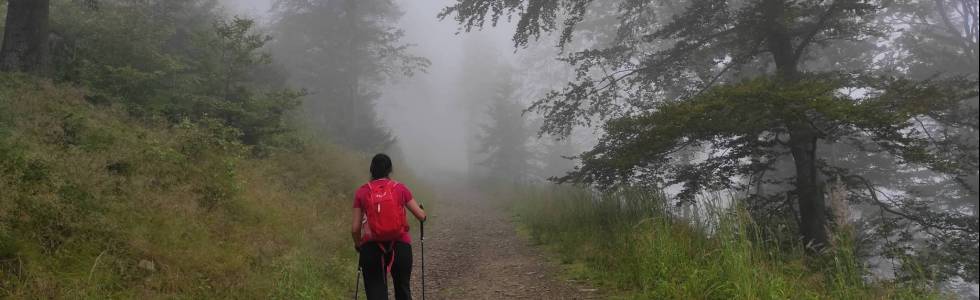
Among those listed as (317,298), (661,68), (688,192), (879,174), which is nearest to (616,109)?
(661,68)

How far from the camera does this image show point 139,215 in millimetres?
5742

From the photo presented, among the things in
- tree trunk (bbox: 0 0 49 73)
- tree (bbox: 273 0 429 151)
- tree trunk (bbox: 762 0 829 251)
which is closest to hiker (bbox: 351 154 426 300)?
tree trunk (bbox: 762 0 829 251)

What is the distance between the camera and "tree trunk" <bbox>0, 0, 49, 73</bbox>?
9109 mm

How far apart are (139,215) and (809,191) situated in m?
8.94

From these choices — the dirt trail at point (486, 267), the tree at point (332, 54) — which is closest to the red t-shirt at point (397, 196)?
the dirt trail at point (486, 267)

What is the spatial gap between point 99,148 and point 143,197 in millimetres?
1716

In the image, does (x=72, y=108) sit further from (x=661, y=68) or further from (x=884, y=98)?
(x=884, y=98)

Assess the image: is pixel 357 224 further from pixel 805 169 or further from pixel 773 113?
pixel 805 169

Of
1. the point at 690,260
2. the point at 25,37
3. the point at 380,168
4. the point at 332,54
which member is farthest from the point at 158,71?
the point at 332,54

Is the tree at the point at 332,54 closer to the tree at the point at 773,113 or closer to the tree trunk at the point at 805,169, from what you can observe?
the tree at the point at 773,113

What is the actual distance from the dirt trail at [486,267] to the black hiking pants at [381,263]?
2434 mm

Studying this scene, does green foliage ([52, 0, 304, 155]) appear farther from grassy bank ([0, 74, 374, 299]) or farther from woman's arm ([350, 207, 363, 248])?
woman's arm ([350, 207, 363, 248])

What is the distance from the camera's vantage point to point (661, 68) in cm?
964

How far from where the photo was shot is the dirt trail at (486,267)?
6.53 metres
